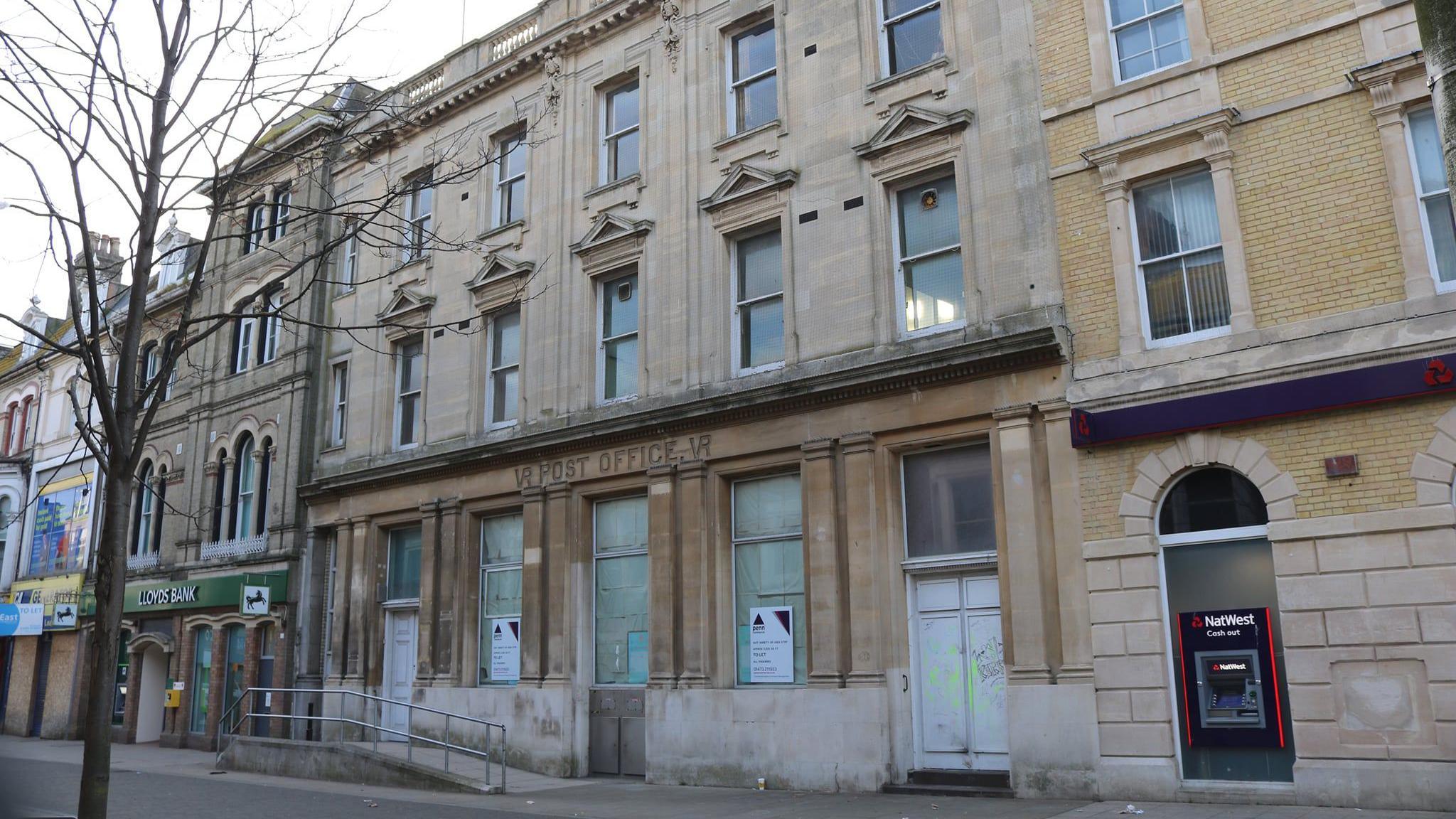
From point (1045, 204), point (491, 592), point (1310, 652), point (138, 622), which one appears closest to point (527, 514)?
point (491, 592)

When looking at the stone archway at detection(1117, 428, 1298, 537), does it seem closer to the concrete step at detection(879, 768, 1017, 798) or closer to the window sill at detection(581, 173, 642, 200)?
the concrete step at detection(879, 768, 1017, 798)

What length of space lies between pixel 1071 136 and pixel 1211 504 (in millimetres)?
5089

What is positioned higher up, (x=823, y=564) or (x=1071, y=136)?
(x=1071, y=136)

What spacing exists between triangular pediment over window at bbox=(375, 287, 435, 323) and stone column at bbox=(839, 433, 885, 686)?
10675 millimetres

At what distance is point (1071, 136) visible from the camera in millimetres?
14453

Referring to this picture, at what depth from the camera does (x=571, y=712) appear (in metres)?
18.3

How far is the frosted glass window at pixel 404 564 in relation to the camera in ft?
73.9

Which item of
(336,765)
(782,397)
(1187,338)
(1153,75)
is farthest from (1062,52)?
(336,765)

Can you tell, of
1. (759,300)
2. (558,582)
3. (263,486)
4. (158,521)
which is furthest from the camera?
(158,521)

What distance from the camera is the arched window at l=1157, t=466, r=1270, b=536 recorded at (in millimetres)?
12531

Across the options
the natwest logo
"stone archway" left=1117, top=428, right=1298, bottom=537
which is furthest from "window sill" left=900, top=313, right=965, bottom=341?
the natwest logo

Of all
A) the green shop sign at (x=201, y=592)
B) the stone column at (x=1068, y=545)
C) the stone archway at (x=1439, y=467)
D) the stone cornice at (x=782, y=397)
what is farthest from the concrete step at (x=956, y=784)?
the green shop sign at (x=201, y=592)

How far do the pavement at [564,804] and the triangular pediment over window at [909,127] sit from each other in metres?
9.04

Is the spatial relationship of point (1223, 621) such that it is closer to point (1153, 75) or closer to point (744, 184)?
point (1153, 75)
